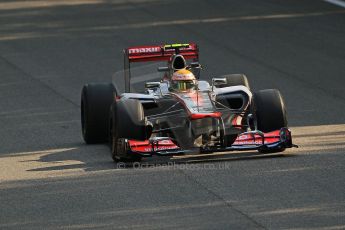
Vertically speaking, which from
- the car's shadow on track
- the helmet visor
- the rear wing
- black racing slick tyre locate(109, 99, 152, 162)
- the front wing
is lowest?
the car's shadow on track

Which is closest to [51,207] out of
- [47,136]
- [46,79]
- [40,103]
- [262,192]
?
[262,192]

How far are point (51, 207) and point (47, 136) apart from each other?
15.7 feet

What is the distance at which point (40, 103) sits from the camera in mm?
18203

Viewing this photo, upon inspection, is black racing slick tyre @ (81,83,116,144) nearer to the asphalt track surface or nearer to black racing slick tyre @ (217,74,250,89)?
the asphalt track surface

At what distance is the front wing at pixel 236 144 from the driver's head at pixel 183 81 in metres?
1.08

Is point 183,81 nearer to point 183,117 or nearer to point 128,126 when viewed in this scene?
point 183,117

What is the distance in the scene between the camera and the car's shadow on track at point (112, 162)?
1262cm

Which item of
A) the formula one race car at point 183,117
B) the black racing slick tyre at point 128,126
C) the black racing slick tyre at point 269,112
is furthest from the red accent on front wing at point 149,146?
the black racing slick tyre at point 269,112

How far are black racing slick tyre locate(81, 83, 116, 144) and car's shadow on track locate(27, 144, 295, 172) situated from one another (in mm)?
638

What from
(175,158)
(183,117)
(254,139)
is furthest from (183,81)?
(254,139)

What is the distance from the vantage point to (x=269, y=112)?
13.0m

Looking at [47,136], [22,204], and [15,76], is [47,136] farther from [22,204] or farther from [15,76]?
[15,76]

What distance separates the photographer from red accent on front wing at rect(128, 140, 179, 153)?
1245cm

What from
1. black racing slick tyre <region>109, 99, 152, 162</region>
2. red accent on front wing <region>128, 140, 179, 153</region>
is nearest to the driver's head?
black racing slick tyre <region>109, 99, 152, 162</region>
